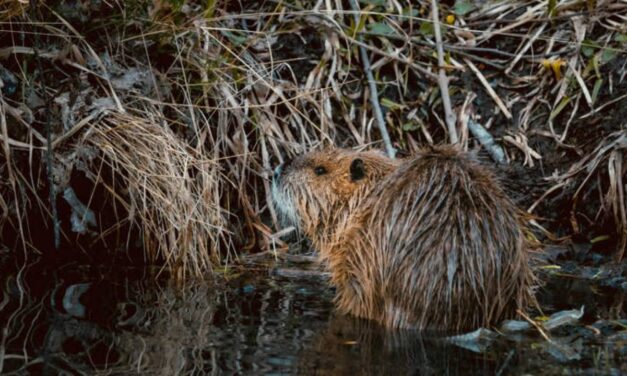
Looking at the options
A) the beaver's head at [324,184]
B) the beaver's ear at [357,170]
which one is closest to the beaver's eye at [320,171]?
the beaver's head at [324,184]

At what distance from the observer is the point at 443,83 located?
5309 millimetres

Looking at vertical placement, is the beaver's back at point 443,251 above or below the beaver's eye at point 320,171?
below

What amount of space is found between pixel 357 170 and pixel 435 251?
73 centimetres

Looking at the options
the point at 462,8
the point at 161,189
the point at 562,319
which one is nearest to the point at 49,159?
the point at 161,189

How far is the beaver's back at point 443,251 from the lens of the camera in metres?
3.51

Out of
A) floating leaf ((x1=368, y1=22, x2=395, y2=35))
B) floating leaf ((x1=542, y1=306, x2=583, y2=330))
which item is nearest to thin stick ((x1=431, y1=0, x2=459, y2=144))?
floating leaf ((x1=368, y1=22, x2=395, y2=35))

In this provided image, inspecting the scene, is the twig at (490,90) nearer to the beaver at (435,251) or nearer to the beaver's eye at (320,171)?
the beaver's eye at (320,171)

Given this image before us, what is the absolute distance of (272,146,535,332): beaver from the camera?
3.51 metres

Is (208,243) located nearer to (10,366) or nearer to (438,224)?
(438,224)

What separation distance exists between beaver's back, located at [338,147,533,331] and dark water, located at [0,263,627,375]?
4.7 inches

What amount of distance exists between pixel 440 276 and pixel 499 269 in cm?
22

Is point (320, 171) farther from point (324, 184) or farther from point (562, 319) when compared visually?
point (562, 319)

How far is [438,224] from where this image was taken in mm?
3559

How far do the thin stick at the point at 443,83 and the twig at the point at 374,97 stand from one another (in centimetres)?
31
